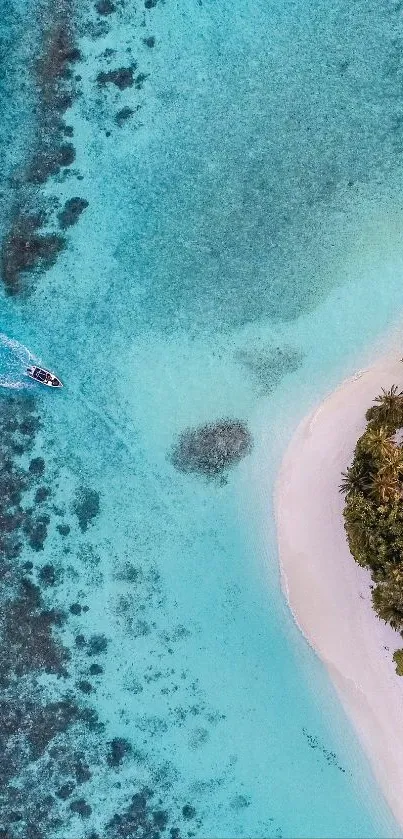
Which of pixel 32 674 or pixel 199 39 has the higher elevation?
pixel 199 39

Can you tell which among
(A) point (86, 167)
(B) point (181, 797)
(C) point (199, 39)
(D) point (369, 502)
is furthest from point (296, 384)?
(B) point (181, 797)

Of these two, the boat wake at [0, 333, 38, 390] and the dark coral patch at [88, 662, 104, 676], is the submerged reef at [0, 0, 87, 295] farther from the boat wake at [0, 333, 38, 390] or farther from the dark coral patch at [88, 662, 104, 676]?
the dark coral patch at [88, 662, 104, 676]

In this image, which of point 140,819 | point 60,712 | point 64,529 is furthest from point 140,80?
point 140,819

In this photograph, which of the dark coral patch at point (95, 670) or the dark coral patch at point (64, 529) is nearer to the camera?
the dark coral patch at point (95, 670)

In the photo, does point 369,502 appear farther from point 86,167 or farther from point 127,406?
point 86,167

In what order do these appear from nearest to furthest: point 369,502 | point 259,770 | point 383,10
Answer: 1. point 369,502
2. point 259,770
3. point 383,10

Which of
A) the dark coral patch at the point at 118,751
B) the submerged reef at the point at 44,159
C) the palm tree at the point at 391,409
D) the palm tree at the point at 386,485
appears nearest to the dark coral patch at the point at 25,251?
the submerged reef at the point at 44,159

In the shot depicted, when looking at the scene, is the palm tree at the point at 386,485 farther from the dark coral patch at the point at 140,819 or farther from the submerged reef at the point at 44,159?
the submerged reef at the point at 44,159
